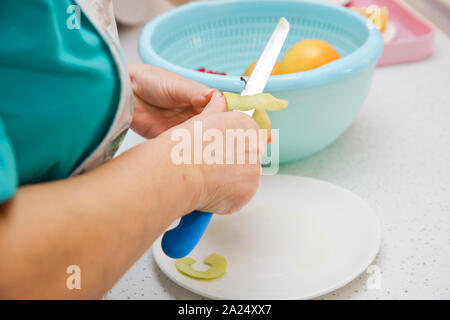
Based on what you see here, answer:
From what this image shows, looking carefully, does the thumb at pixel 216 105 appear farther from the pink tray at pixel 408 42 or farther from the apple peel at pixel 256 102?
the pink tray at pixel 408 42

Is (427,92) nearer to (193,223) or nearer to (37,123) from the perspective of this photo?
(193,223)

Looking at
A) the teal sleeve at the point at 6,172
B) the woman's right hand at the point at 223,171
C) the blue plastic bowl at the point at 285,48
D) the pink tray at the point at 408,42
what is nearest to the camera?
the teal sleeve at the point at 6,172

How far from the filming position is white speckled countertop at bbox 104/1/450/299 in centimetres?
51

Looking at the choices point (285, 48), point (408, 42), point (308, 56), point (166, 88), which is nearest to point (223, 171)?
point (166, 88)

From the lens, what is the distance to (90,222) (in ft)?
0.92

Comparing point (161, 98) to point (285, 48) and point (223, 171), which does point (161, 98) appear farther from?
point (285, 48)

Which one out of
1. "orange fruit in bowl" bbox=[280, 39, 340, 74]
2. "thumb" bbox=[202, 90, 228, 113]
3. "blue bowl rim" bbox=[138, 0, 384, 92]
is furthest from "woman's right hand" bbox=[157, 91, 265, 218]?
"orange fruit in bowl" bbox=[280, 39, 340, 74]

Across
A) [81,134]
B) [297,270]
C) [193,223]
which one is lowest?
[297,270]

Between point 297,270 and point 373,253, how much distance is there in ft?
0.26

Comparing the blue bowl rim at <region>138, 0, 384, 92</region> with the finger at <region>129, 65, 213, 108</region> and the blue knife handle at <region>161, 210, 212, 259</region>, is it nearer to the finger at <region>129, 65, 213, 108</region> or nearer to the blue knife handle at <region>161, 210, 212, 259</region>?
the finger at <region>129, 65, 213, 108</region>

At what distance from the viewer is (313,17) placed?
80 cm

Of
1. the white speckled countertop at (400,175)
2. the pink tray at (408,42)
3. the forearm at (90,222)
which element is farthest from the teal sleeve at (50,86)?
the pink tray at (408,42)

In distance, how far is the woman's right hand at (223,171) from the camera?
1.21 feet

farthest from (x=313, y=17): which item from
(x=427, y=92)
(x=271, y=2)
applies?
(x=427, y=92)
